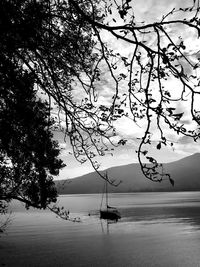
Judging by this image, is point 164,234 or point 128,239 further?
point 164,234

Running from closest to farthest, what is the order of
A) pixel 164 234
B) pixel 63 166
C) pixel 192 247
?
pixel 63 166 → pixel 192 247 → pixel 164 234

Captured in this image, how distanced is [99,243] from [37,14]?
46.9 m

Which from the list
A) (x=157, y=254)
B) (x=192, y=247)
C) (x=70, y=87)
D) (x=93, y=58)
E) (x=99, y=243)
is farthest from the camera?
(x=99, y=243)

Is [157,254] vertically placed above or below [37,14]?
below

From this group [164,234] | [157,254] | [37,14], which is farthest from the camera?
[164,234]

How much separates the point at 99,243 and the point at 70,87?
4288 cm

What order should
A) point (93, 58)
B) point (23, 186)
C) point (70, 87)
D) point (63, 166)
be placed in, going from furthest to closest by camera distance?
point (63, 166), point (23, 186), point (70, 87), point (93, 58)

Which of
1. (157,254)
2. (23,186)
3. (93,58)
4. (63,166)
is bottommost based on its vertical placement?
(157,254)

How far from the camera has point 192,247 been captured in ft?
135

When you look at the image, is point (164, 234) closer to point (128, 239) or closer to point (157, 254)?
point (128, 239)

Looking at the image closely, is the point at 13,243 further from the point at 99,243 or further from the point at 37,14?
the point at 37,14

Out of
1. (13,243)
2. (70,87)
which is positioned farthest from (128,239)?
(70,87)

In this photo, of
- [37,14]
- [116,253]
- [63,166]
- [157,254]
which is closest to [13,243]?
[116,253]

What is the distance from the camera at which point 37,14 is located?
16.9 ft
